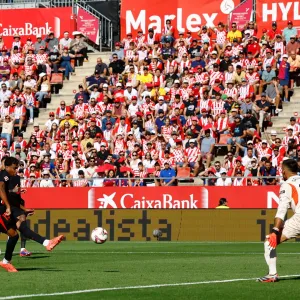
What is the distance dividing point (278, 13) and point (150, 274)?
25.7m

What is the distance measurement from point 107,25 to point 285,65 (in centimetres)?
1142

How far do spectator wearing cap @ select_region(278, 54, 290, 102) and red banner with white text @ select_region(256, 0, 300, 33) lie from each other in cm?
436

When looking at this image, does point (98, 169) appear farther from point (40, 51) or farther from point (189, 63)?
point (40, 51)

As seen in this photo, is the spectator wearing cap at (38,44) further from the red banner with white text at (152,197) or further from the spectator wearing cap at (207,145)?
the spectator wearing cap at (207,145)

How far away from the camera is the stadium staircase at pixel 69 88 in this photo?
38906mm

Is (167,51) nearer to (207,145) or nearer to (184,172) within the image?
(207,145)

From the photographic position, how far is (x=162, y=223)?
28.3 m

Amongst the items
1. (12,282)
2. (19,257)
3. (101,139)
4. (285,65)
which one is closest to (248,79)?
(285,65)

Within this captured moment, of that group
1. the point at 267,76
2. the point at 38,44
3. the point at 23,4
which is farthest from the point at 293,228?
the point at 23,4

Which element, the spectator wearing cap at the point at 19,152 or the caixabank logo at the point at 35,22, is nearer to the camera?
the spectator wearing cap at the point at 19,152

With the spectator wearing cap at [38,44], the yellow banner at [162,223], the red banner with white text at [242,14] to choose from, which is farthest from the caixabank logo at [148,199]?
the spectator wearing cap at [38,44]

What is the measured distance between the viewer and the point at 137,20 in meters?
41.8

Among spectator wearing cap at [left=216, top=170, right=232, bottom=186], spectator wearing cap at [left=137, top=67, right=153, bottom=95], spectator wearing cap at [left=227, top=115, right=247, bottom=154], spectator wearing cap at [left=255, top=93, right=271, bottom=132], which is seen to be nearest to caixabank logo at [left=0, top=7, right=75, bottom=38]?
spectator wearing cap at [left=137, top=67, right=153, bottom=95]

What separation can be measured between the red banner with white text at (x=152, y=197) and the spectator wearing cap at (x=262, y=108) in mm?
3825
